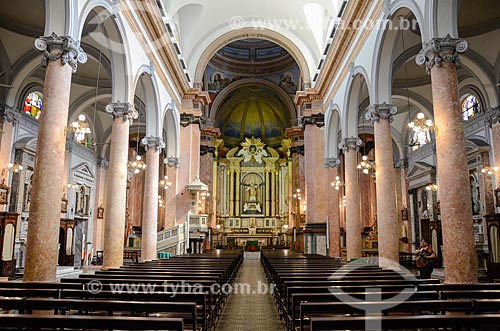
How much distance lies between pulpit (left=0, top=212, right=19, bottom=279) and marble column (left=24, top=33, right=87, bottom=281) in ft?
23.9

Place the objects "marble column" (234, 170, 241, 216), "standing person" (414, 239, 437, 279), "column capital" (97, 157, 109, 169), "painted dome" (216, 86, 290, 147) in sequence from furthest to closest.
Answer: "marble column" (234, 170, 241, 216) → "painted dome" (216, 86, 290, 147) → "column capital" (97, 157, 109, 169) → "standing person" (414, 239, 437, 279)

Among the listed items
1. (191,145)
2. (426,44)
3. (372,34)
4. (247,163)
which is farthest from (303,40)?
(247,163)

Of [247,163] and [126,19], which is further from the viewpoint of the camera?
[247,163]

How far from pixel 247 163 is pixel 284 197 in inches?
163

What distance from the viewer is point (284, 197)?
3381 cm

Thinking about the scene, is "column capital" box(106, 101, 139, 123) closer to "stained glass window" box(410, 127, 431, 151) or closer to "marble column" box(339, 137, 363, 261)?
"marble column" box(339, 137, 363, 261)

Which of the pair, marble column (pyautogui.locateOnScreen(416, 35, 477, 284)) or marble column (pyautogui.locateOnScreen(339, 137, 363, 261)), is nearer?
marble column (pyautogui.locateOnScreen(416, 35, 477, 284))

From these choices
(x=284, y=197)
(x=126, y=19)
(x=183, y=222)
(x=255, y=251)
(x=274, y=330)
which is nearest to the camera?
(x=274, y=330)

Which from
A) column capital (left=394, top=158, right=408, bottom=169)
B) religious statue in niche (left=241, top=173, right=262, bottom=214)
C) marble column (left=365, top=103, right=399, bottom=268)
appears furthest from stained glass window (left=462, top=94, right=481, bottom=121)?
religious statue in niche (left=241, top=173, right=262, bottom=214)

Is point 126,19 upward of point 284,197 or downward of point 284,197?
upward

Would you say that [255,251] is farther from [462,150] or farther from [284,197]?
[462,150]

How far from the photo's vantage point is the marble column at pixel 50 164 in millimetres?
7230

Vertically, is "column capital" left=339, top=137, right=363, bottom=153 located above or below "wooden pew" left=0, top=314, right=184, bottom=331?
above

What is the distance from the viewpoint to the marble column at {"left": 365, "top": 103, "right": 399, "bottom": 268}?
414 inches
